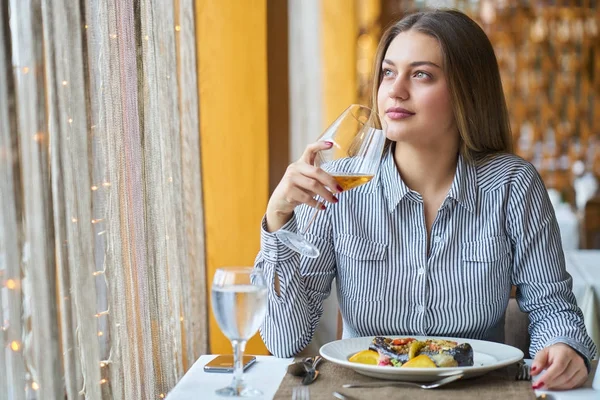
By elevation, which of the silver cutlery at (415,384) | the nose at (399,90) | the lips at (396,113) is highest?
the nose at (399,90)

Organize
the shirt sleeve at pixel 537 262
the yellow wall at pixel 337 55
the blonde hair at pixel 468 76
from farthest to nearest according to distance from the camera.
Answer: the yellow wall at pixel 337 55
the blonde hair at pixel 468 76
the shirt sleeve at pixel 537 262

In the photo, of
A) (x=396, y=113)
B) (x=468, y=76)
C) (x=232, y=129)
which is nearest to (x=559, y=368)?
(x=396, y=113)

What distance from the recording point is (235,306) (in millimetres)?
1066

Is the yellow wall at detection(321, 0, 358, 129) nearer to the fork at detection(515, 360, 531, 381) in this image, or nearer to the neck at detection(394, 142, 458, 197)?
the neck at detection(394, 142, 458, 197)

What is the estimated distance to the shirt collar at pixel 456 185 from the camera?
171 centimetres

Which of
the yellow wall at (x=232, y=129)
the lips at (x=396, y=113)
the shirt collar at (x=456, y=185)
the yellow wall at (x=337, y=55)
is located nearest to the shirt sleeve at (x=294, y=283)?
the shirt collar at (x=456, y=185)

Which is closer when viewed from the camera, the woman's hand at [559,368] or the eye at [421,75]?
the woman's hand at [559,368]

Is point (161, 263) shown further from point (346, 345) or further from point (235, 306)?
point (235, 306)

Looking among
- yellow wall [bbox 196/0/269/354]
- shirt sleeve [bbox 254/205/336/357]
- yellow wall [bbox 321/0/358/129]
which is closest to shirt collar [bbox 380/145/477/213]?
shirt sleeve [bbox 254/205/336/357]

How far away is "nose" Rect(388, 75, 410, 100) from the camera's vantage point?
163cm

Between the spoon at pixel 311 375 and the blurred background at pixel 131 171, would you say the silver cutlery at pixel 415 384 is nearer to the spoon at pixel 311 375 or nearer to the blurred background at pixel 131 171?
the spoon at pixel 311 375

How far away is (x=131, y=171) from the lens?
5.55 ft

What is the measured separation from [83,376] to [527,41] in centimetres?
652

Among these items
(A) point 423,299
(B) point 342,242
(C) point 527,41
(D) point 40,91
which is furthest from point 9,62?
(C) point 527,41
